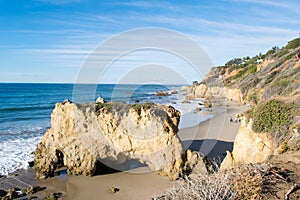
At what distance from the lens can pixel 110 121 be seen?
1272cm

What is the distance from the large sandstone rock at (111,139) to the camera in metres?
12.3

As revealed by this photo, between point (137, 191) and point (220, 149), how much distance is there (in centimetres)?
718

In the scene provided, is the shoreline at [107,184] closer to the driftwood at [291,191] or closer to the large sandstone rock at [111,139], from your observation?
the large sandstone rock at [111,139]

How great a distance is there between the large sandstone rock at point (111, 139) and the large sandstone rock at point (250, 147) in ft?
8.66

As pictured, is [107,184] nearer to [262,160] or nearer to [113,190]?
[113,190]

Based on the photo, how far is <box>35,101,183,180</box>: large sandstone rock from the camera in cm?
1230

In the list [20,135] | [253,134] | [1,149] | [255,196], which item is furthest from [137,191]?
[20,135]

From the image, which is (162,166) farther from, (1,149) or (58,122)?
(1,149)

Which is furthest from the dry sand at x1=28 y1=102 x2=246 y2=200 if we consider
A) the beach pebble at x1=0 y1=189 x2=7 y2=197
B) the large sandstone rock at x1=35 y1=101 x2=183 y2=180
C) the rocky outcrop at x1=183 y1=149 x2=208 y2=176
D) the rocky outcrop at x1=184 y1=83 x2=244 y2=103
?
the rocky outcrop at x1=184 y1=83 x2=244 y2=103


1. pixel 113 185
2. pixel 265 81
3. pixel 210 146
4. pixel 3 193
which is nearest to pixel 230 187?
pixel 113 185

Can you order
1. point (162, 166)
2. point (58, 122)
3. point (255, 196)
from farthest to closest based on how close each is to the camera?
point (58, 122) → point (162, 166) → point (255, 196)

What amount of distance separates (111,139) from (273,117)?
24.6 feet

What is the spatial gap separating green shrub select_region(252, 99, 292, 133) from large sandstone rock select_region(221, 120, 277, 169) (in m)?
0.29

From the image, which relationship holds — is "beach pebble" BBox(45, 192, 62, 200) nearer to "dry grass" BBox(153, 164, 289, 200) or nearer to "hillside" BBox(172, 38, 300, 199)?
"hillside" BBox(172, 38, 300, 199)
